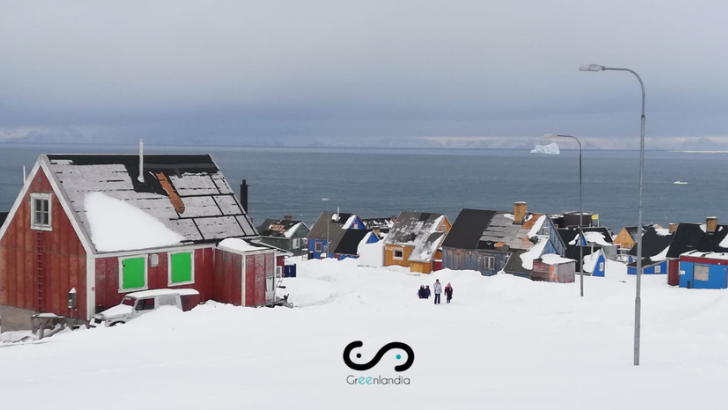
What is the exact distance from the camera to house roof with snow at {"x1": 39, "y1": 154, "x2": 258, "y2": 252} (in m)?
29.6

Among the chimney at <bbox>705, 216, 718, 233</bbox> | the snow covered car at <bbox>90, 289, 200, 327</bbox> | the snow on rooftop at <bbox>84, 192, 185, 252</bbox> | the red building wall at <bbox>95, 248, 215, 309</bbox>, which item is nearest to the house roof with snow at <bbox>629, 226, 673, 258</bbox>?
the chimney at <bbox>705, 216, 718, 233</bbox>

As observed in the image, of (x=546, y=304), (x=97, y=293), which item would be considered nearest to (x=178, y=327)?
(x=97, y=293)

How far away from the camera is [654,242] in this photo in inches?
3167

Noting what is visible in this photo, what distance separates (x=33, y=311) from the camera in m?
30.7

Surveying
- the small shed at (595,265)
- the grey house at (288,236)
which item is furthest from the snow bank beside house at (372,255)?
the grey house at (288,236)

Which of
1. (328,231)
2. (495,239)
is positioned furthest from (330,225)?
(495,239)

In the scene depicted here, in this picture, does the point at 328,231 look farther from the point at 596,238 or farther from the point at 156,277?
the point at 156,277

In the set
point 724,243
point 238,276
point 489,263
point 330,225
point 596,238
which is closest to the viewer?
point 238,276

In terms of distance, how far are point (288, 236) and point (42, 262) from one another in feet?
202

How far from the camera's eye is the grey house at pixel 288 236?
91.7 metres

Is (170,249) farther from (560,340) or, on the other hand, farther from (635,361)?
(635,361)

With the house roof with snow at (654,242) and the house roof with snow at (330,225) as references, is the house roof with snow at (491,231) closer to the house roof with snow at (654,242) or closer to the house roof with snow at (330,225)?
the house roof with snow at (654,242)

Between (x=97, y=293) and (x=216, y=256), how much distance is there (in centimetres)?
522

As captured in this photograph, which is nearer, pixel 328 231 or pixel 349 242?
pixel 349 242
